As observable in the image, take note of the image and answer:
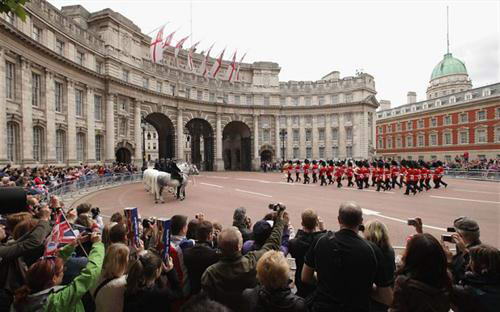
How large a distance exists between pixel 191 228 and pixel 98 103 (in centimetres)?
3028

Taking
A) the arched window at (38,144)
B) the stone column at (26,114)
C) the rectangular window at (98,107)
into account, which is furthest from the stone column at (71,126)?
the stone column at (26,114)

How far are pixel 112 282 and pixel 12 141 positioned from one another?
74.0ft

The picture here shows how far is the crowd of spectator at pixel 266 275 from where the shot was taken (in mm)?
2596

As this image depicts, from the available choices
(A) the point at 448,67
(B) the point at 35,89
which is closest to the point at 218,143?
(B) the point at 35,89

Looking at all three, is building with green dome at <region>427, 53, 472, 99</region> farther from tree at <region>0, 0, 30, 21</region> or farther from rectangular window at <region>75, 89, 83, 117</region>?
tree at <region>0, 0, 30, 21</region>

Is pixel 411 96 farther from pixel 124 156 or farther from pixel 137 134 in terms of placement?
pixel 124 156

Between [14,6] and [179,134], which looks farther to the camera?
[179,134]

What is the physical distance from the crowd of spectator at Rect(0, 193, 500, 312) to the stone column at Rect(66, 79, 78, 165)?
24666 millimetres

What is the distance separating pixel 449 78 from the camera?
76938 mm

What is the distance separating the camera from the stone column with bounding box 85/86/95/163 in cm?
2783

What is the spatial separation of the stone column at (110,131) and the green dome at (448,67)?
84355 millimetres

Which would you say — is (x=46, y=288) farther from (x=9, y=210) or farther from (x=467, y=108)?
(x=467, y=108)

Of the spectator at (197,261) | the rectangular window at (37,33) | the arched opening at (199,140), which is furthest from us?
the arched opening at (199,140)

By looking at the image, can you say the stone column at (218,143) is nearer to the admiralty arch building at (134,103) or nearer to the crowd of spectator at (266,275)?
the admiralty arch building at (134,103)
